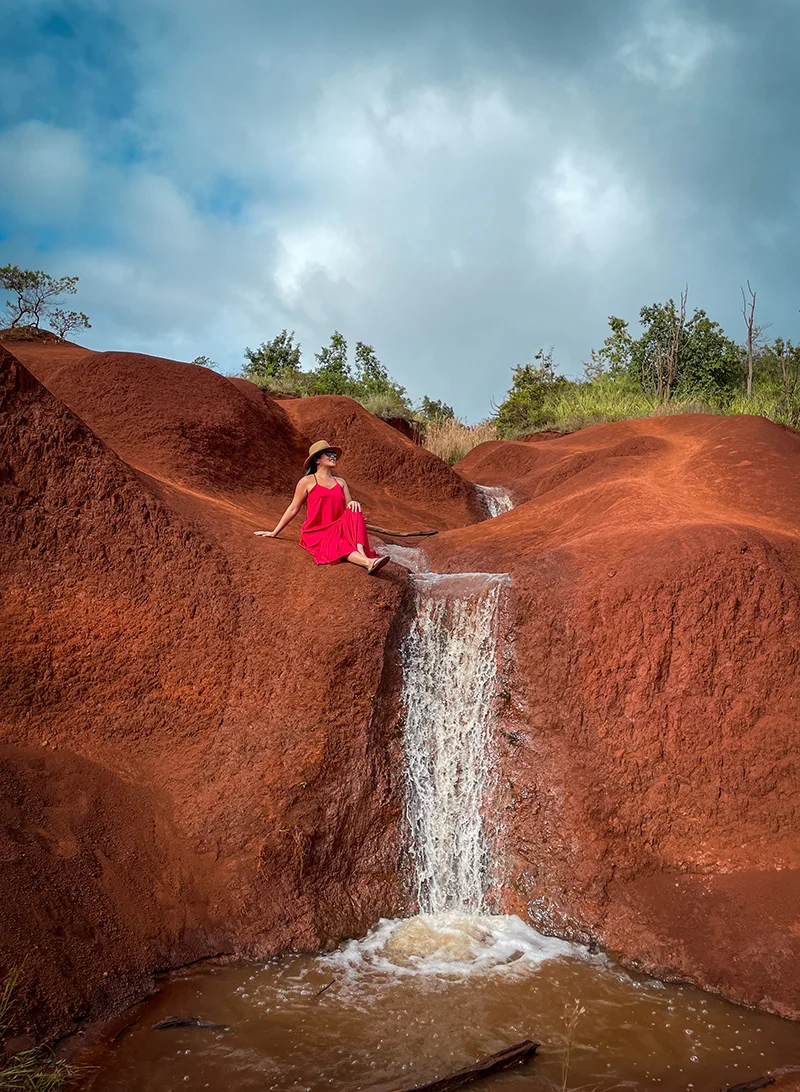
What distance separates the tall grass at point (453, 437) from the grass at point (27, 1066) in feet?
51.9

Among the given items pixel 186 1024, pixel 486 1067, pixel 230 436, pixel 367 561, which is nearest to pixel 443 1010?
pixel 486 1067

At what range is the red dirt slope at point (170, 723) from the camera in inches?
203

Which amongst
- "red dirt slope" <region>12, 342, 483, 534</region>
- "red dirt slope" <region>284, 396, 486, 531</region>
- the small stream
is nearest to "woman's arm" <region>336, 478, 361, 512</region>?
the small stream

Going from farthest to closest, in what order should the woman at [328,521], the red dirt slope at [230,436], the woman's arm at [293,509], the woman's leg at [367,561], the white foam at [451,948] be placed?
1. the red dirt slope at [230,436]
2. the woman's arm at [293,509]
3. the woman at [328,521]
4. the woman's leg at [367,561]
5. the white foam at [451,948]

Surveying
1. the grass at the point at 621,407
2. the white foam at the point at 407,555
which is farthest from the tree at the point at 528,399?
the white foam at the point at 407,555

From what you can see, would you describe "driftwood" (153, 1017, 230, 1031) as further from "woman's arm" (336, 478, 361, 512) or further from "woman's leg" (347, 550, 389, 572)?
"woman's arm" (336, 478, 361, 512)

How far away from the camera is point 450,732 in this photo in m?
6.60

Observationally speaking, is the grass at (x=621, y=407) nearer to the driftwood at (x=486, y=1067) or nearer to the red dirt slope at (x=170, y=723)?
the red dirt slope at (x=170, y=723)

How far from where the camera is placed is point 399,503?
1285 cm

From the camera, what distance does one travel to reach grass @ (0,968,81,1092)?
3.71 m

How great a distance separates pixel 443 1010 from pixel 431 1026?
0.18 metres

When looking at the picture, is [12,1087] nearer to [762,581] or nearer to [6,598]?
[6,598]

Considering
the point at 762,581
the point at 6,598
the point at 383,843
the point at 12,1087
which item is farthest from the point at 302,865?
the point at 762,581

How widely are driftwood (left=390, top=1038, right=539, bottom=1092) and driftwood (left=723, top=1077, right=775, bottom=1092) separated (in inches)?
38.6
